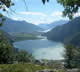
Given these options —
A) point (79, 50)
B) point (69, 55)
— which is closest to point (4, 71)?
point (69, 55)

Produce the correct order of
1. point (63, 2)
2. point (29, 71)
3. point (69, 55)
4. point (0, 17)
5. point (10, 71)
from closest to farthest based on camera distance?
point (0, 17), point (10, 71), point (29, 71), point (63, 2), point (69, 55)

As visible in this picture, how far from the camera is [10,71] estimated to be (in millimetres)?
5102

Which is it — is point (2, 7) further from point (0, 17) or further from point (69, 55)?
point (69, 55)

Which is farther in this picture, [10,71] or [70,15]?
[70,15]

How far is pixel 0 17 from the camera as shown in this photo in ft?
11.3

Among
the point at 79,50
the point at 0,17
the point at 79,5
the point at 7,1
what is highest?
the point at 7,1

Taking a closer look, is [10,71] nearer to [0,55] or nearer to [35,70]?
[35,70]

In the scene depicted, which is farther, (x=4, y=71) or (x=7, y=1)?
(x=4, y=71)

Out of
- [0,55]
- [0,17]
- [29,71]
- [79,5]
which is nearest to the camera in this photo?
[0,17]

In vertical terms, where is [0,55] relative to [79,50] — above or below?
above

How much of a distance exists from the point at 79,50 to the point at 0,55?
31.0m

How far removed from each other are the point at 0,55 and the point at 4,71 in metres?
44.3

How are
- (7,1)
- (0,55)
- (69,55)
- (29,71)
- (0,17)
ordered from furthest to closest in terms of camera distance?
1. (69,55)
2. (0,55)
3. (29,71)
4. (0,17)
5. (7,1)

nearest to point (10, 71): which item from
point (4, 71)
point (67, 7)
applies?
point (4, 71)
